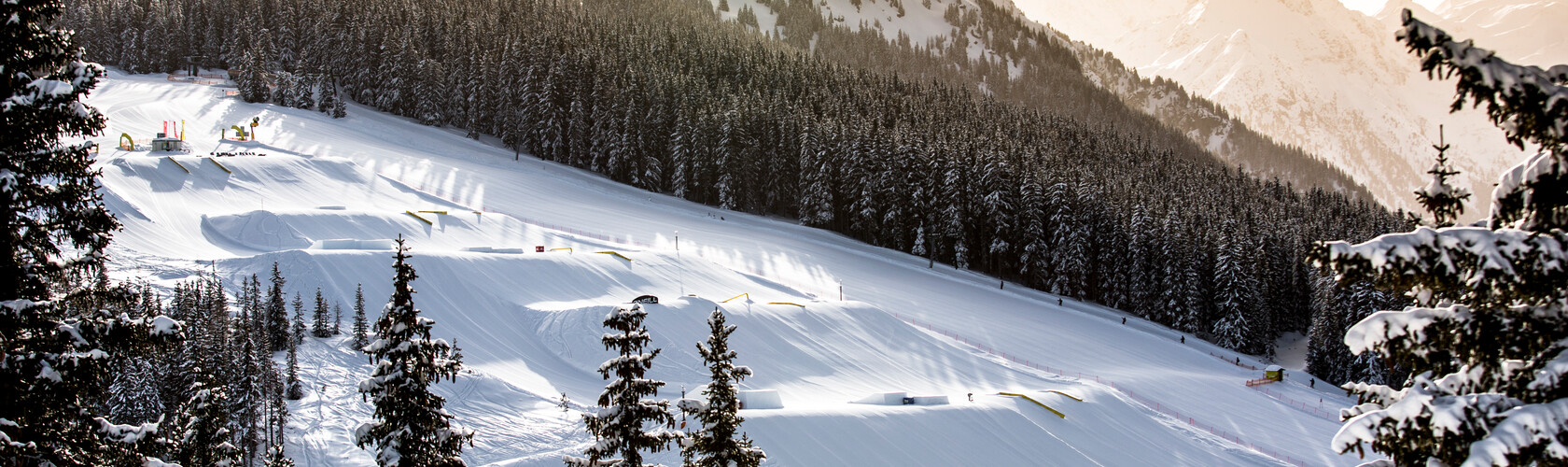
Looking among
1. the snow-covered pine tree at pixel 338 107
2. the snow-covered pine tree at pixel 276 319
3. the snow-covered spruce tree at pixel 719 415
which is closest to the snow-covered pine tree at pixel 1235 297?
the snow-covered pine tree at pixel 276 319

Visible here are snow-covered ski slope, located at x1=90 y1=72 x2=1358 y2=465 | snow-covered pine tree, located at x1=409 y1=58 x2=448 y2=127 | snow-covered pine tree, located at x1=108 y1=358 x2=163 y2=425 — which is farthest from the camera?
snow-covered pine tree, located at x1=409 y1=58 x2=448 y2=127

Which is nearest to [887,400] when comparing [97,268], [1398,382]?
[97,268]

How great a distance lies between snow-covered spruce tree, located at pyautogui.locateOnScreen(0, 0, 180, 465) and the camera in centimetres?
749

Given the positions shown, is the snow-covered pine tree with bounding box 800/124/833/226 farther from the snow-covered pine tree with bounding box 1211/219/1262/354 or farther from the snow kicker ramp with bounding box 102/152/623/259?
the snow-covered pine tree with bounding box 1211/219/1262/354

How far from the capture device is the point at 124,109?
234 feet

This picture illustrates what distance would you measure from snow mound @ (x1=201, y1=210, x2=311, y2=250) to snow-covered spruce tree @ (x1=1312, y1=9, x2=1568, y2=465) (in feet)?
159

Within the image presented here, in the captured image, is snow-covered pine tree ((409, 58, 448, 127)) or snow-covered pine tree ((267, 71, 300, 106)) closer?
snow-covered pine tree ((267, 71, 300, 106))

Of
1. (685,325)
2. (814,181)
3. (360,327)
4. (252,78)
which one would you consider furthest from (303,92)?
(685,325)

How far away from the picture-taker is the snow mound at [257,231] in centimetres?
4469

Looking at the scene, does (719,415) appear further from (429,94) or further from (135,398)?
(429,94)

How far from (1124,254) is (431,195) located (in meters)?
52.5

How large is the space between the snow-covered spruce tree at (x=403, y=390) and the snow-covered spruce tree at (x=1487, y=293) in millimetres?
10101

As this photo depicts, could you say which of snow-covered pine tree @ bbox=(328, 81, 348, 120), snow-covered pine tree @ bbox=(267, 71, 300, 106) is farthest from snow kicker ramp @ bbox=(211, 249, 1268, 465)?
snow-covered pine tree @ bbox=(267, 71, 300, 106)

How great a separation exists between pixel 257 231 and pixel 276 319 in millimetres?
14933
